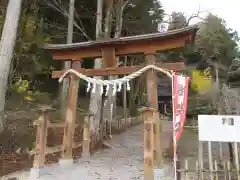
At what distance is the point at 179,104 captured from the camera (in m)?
5.09

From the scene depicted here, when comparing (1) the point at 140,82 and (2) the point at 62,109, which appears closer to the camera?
(2) the point at 62,109

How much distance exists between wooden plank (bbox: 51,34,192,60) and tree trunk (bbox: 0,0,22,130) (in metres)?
1.96

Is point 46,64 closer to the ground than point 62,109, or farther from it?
farther from it

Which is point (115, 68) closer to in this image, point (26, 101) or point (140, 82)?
point (26, 101)

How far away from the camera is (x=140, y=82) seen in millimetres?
24469

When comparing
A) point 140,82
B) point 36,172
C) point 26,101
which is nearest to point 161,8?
point 140,82

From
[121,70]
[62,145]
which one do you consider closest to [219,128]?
[121,70]

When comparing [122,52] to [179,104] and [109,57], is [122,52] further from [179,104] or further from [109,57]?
[179,104]

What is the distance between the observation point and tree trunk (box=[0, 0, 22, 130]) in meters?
8.51

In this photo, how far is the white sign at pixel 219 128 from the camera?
502 cm

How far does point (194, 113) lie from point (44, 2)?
12.1 meters

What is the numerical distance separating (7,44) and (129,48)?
4.51 meters

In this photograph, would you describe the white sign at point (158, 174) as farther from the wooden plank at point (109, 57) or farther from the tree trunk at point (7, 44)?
the tree trunk at point (7, 44)

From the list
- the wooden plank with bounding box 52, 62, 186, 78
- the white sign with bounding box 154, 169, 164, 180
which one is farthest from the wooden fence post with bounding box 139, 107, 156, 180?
the wooden plank with bounding box 52, 62, 186, 78
